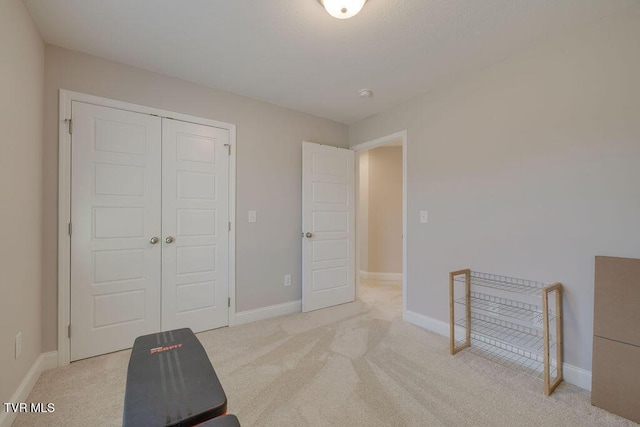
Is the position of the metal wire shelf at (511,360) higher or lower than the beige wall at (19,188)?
lower

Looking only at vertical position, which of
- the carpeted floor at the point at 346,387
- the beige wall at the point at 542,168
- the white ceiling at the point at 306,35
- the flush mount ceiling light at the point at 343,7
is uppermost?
the white ceiling at the point at 306,35

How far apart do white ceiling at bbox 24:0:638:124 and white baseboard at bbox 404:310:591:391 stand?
7.78 feet

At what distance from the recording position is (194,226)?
2.77 metres

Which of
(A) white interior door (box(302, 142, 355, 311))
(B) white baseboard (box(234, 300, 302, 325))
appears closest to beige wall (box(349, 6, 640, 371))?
(A) white interior door (box(302, 142, 355, 311))

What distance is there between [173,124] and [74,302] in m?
1.71

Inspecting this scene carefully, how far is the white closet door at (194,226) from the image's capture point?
8.64 ft

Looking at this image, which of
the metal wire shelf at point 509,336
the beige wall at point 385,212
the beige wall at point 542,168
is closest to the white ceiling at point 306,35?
the beige wall at point 542,168

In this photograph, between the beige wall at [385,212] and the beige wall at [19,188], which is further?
the beige wall at [385,212]

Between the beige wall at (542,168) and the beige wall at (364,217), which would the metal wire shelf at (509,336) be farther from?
the beige wall at (364,217)

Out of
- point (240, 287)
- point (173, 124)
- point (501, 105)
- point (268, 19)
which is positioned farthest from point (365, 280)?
point (268, 19)

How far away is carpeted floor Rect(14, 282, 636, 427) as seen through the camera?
1.61m

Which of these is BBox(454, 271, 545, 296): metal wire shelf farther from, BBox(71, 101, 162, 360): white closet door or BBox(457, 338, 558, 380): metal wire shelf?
BBox(71, 101, 162, 360): white closet door

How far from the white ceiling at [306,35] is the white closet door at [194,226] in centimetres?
61

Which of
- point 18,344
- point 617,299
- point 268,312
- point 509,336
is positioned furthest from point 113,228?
point 617,299
